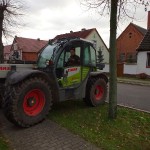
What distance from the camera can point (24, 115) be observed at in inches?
251

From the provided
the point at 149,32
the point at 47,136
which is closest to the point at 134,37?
the point at 149,32

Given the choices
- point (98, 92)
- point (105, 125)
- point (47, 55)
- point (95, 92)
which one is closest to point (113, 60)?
point (105, 125)

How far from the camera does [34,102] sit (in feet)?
22.3

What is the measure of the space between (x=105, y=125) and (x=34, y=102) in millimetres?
1966

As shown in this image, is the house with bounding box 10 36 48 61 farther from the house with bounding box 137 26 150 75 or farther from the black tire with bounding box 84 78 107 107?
the black tire with bounding box 84 78 107 107

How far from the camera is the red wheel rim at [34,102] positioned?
6.61 meters

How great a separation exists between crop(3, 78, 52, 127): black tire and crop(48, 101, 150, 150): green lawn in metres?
0.62

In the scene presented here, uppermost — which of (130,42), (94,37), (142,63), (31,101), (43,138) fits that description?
(94,37)

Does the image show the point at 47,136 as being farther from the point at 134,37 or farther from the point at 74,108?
the point at 134,37

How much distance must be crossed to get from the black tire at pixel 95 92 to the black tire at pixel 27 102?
2127 millimetres

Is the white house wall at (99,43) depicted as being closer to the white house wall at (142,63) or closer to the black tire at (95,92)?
the white house wall at (142,63)

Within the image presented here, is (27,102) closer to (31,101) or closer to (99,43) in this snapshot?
(31,101)

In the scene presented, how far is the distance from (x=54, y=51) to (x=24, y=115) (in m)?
2.22

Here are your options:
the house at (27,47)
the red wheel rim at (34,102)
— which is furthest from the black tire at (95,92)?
the house at (27,47)
